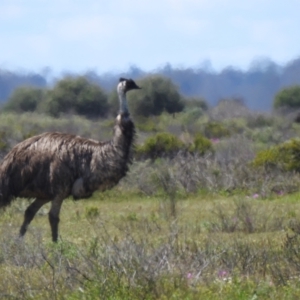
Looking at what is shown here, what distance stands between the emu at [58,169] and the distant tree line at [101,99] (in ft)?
103

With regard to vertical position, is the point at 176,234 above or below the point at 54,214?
above

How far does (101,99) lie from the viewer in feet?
154

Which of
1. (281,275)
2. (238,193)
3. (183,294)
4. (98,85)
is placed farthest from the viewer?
(98,85)

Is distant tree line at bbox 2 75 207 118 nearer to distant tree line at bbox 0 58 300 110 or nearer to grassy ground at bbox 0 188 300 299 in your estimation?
distant tree line at bbox 0 58 300 110

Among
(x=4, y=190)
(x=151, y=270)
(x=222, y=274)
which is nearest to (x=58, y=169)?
(x=4, y=190)

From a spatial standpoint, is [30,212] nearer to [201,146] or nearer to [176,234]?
[176,234]

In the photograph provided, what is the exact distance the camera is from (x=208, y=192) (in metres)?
18.4

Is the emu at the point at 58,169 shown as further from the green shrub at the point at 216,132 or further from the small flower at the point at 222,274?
the green shrub at the point at 216,132

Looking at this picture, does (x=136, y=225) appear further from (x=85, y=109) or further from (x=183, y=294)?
(x=85, y=109)

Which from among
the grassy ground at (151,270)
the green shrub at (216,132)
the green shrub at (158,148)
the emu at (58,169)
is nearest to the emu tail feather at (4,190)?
the emu at (58,169)

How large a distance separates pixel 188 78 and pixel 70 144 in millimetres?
42250

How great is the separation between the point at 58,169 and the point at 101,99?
35414 mm

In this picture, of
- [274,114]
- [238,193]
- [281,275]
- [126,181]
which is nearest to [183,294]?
[281,275]

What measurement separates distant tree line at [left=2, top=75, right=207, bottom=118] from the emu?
1231 inches
